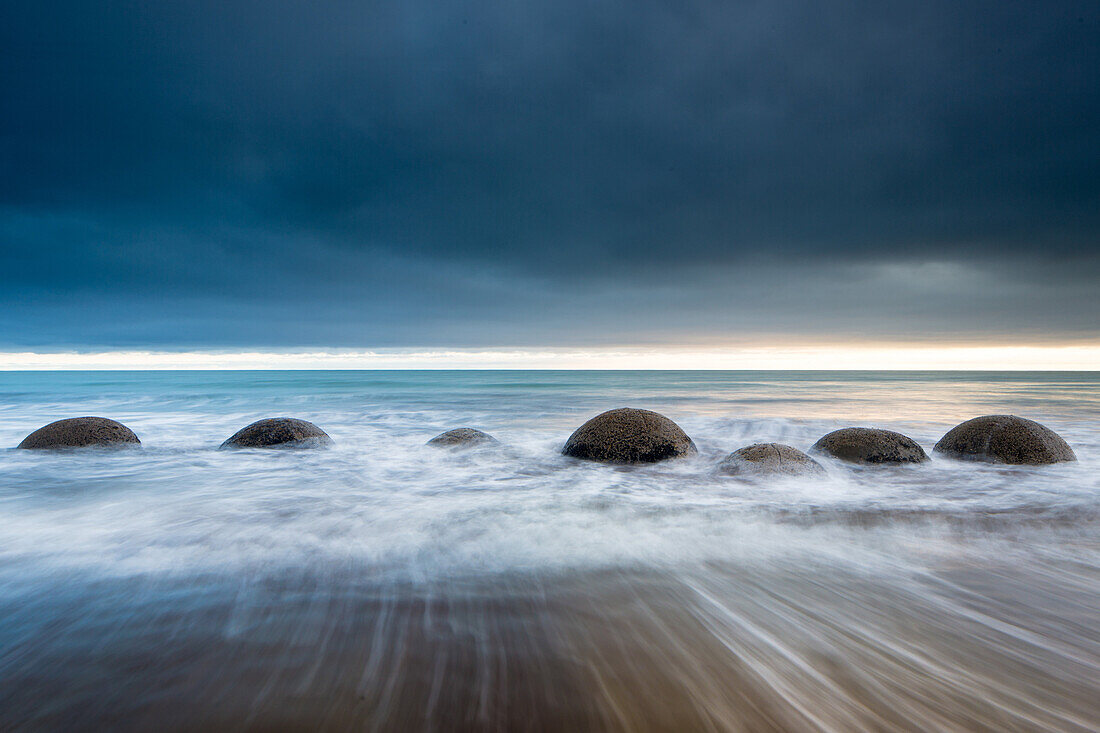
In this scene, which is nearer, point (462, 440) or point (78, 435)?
point (78, 435)

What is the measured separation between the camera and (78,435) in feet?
25.8

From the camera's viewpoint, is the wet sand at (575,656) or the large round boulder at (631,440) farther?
the large round boulder at (631,440)

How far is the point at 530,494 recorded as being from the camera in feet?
18.4

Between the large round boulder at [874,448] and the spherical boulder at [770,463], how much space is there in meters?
0.92

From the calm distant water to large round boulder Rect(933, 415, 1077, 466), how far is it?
323mm

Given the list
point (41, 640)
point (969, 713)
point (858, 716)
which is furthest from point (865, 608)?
point (41, 640)

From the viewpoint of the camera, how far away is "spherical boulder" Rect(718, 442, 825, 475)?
600cm

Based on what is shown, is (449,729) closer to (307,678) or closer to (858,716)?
(307,678)

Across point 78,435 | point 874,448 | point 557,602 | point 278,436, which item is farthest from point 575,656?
point 78,435

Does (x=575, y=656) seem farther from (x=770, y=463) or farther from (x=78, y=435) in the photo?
(x=78, y=435)

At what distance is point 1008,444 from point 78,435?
44.7ft

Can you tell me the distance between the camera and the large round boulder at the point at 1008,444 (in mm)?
6527

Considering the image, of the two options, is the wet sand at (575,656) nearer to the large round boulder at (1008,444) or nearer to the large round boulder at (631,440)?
the large round boulder at (631,440)

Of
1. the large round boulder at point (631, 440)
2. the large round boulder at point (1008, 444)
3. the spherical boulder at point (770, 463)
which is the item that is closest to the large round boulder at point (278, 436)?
the large round boulder at point (631, 440)
